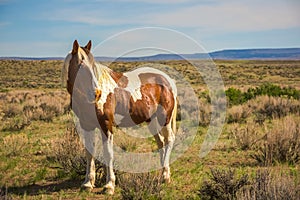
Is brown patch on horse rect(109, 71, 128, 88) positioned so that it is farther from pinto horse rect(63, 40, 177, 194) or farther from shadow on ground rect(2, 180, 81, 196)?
→ shadow on ground rect(2, 180, 81, 196)

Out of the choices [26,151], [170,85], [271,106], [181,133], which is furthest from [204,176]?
[271,106]

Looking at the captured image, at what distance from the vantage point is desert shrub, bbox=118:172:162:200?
557cm

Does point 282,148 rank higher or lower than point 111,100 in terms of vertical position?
lower

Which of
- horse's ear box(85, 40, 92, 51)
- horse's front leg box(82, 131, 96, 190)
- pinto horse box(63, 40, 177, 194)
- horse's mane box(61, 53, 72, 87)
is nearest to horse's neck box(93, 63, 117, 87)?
pinto horse box(63, 40, 177, 194)

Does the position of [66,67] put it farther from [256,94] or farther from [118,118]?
[256,94]

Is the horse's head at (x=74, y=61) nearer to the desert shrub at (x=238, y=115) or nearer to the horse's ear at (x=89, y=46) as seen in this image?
the horse's ear at (x=89, y=46)

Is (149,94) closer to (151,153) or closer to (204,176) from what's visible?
(204,176)

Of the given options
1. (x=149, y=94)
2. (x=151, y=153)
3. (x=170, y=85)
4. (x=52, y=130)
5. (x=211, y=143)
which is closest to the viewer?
(x=149, y=94)

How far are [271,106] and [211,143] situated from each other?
19.5 feet

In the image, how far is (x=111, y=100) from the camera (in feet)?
19.6

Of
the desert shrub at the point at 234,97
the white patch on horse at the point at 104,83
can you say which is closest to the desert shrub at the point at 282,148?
the white patch on horse at the point at 104,83

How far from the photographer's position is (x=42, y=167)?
26.2 feet

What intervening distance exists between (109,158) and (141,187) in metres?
0.86

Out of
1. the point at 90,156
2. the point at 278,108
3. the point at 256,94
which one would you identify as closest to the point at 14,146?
the point at 90,156
